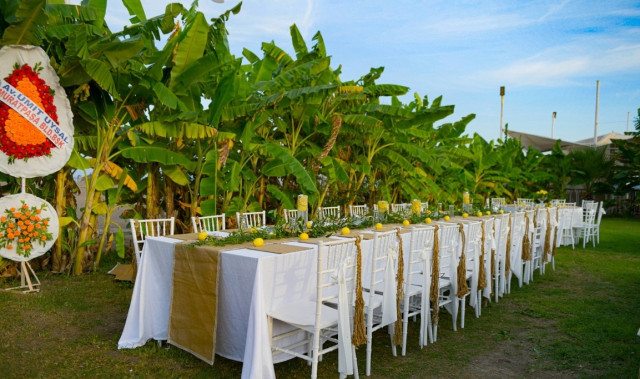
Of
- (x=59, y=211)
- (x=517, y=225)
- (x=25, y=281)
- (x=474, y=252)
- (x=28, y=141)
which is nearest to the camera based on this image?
(x=474, y=252)

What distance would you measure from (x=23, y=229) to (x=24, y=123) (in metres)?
1.14

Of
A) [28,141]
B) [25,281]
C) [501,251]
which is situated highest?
[28,141]

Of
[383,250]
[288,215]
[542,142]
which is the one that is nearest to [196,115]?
[288,215]

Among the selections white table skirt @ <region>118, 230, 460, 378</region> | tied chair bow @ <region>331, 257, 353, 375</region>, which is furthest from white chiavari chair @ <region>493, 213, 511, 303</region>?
tied chair bow @ <region>331, 257, 353, 375</region>

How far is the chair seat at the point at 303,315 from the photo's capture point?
2.60m

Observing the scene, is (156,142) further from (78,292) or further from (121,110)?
(78,292)

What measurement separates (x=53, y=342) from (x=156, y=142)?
2.84 m

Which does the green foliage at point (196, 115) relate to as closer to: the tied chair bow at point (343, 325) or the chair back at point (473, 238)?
the chair back at point (473, 238)

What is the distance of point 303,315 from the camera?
8.92ft

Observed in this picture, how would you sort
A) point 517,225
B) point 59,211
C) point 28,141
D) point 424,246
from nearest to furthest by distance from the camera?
point 424,246, point 28,141, point 59,211, point 517,225

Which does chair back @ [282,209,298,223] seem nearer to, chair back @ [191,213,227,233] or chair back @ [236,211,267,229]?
chair back @ [236,211,267,229]

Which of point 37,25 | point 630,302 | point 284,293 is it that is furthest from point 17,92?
point 630,302

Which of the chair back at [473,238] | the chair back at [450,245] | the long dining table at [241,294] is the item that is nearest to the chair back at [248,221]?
the long dining table at [241,294]

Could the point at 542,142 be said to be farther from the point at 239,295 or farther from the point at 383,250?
the point at 239,295
